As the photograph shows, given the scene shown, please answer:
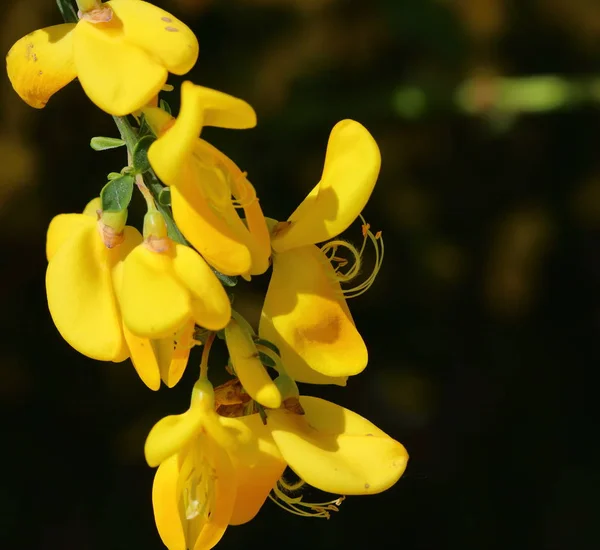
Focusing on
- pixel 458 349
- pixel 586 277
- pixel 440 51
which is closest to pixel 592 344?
pixel 586 277

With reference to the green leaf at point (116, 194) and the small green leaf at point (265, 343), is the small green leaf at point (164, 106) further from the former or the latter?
the small green leaf at point (265, 343)

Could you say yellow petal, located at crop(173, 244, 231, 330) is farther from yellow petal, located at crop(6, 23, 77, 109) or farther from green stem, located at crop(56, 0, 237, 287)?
yellow petal, located at crop(6, 23, 77, 109)

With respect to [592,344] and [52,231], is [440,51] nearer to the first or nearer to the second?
[592,344]

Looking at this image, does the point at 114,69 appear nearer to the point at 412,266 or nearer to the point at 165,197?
the point at 165,197

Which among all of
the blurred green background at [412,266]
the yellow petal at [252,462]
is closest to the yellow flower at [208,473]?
the yellow petal at [252,462]

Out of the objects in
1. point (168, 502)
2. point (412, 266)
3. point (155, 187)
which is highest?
point (155, 187)

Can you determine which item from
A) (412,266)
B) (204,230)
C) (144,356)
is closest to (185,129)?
(204,230)

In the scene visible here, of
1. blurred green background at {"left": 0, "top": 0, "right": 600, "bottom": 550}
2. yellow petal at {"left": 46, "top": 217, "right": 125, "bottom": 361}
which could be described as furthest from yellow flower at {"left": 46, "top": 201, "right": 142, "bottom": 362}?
blurred green background at {"left": 0, "top": 0, "right": 600, "bottom": 550}
